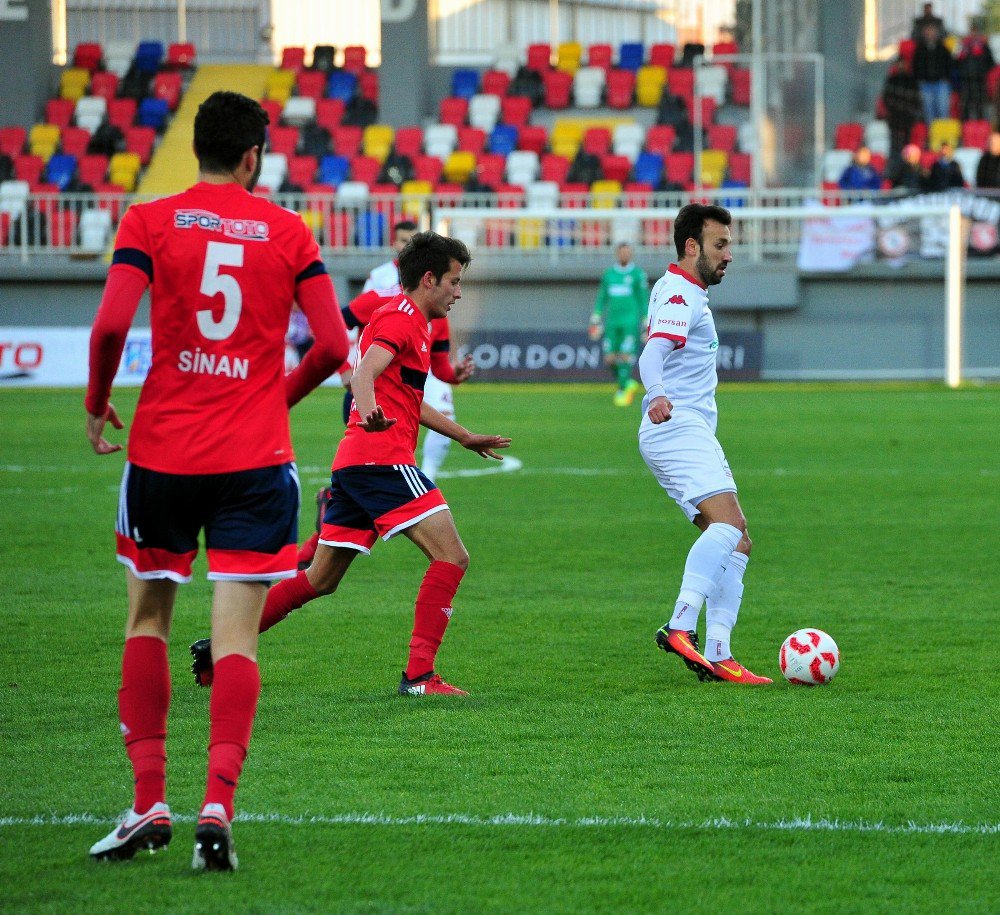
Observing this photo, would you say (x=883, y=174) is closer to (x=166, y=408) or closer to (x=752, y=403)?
(x=752, y=403)

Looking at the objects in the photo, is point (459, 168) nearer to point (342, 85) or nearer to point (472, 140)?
point (472, 140)

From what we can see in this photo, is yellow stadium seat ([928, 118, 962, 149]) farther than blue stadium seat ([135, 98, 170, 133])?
No

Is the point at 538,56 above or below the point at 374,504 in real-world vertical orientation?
above

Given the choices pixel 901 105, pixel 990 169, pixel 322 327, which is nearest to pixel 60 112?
pixel 901 105

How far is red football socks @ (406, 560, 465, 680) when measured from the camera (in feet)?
19.3

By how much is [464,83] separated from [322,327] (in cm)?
2995

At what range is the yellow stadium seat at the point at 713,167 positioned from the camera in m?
29.5

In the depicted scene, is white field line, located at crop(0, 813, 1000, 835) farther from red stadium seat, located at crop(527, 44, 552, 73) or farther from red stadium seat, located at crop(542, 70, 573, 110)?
red stadium seat, located at crop(527, 44, 552, 73)

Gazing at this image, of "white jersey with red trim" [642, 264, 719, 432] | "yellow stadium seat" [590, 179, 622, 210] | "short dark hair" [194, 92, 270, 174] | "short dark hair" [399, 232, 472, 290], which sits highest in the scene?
"yellow stadium seat" [590, 179, 622, 210]

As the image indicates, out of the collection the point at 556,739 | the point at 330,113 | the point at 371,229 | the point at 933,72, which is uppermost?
the point at 933,72

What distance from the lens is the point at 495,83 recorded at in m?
33.0

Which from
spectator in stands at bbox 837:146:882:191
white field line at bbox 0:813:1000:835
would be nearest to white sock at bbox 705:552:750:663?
white field line at bbox 0:813:1000:835

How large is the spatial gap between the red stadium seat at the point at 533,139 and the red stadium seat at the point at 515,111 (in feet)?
1.98

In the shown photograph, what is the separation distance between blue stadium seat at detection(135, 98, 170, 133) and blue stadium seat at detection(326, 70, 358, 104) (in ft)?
11.2
